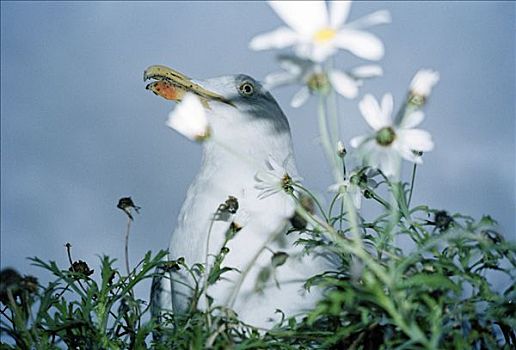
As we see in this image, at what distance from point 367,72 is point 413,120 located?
0.15m

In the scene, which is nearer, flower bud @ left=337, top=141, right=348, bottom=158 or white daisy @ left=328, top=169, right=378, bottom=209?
white daisy @ left=328, top=169, right=378, bottom=209

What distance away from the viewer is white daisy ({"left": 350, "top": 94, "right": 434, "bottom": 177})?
2.36ft

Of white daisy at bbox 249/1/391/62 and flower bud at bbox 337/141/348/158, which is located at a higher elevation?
flower bud at bbox 337/141/348/158

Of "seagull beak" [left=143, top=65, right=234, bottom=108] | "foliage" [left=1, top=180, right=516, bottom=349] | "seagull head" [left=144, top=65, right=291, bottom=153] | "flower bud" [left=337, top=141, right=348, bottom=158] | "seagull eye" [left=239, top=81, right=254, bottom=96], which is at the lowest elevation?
"foliage" [left=1, top=180, right=516, bottom=349]

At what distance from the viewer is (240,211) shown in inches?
63.1

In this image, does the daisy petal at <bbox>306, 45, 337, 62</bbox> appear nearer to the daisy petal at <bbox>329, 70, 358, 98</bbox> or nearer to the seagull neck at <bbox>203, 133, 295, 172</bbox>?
the daisy petal at <bbox>329, 70, 358, 98</bbox>

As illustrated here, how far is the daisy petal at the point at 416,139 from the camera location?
2.35 ft

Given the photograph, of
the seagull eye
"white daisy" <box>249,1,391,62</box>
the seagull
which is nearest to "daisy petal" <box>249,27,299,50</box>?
"white daisy" <box>249,1,391,62</box>

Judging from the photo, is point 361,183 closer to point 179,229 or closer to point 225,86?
point 179,229

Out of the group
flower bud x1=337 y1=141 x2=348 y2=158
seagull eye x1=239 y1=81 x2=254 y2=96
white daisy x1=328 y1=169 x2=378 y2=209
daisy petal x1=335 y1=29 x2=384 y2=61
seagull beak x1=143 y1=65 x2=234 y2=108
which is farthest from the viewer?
seagull eye x1=239 y1=81 x2=254 y2=96

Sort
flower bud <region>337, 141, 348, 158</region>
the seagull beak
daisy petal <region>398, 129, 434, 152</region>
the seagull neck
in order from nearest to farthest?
daisy petal <region>398, 129, 434, 152</region>
flower bud <region>337, 141, 348, 158</region>
the seagull beak
the seagull neck

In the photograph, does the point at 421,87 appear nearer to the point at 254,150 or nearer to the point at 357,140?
the point at 357,140

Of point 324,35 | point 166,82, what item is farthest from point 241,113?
point 324,35

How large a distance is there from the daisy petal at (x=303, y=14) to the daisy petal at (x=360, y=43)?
0.02 m
